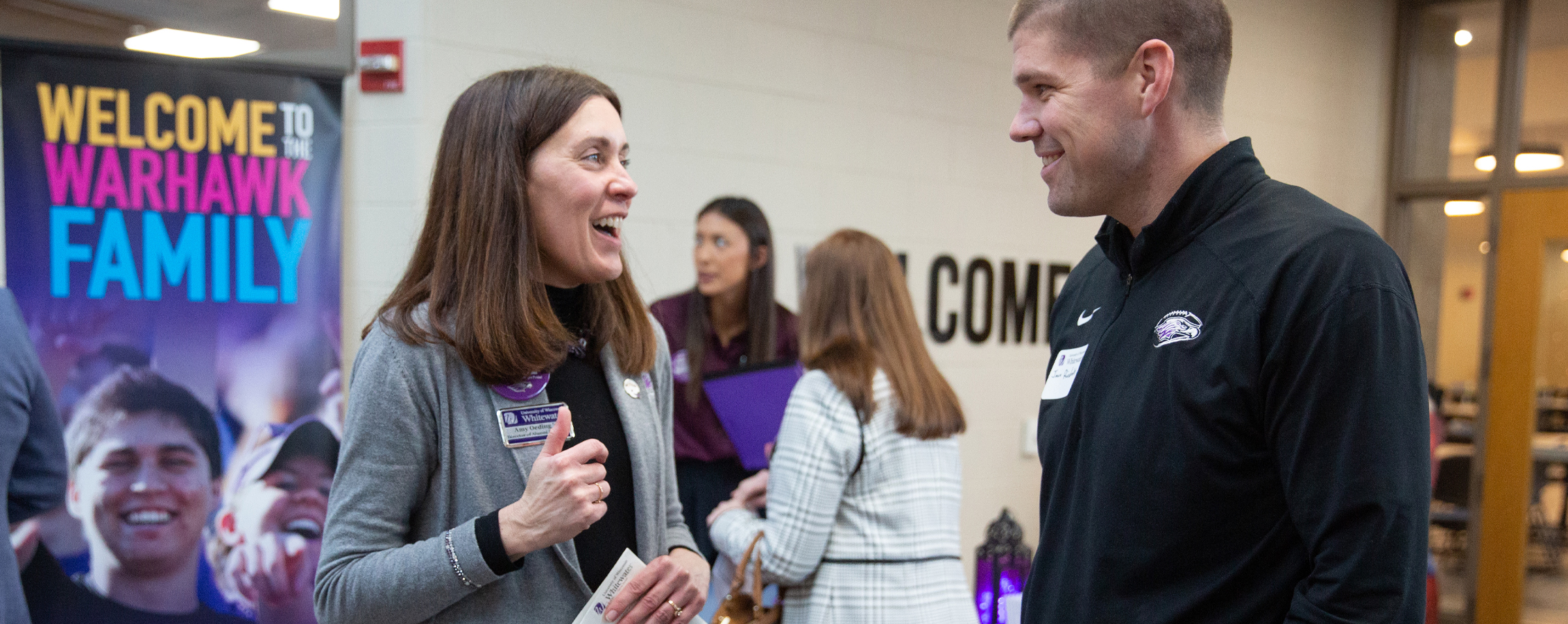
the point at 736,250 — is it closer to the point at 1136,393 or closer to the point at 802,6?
the point at 802,6

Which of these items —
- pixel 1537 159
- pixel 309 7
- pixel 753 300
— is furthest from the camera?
pixel 1537 159

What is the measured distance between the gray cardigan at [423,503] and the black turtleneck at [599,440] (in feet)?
0.13

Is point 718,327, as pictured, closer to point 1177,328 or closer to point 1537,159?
point 1177,328

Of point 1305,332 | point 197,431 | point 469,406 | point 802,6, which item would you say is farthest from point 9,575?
point 802,6

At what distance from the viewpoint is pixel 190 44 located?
8.96 feet

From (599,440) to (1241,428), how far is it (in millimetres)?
808

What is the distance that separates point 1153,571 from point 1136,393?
0.19 meters

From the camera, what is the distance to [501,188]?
4.63ft

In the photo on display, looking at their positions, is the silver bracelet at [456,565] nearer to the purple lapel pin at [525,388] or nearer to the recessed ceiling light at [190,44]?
the purple lapel pin at [525,388]

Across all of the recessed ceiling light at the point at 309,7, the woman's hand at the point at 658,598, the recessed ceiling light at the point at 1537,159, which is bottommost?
the woman's hand at the point at 658,598

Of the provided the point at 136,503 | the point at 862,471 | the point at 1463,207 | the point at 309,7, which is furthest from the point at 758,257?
the point at 1463,207

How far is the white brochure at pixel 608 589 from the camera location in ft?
4.46

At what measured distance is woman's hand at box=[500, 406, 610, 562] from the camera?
126cm

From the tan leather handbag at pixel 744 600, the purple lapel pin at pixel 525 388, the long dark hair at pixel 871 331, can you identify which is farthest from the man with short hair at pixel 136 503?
the purple lapel pin at pixel 525 388
